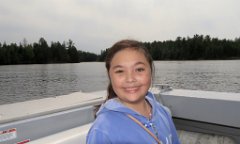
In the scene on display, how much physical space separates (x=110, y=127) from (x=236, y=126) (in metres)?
2.06

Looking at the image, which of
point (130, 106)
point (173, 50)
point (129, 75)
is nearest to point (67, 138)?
point (130, 106)

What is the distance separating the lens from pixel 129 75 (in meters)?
1.24

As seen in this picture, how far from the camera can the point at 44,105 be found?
2414 mm

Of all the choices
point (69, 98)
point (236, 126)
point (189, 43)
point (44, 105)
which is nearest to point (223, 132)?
point (236, 126)

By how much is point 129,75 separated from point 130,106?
161 mm

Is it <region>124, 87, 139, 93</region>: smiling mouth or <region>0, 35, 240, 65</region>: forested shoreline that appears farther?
<region>0, 35, 240, 65</region>: forested shoreline

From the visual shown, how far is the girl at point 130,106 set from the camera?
1.20 metres

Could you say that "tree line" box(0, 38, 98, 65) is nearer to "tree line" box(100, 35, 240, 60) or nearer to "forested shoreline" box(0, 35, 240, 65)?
"forested shoreline" box(0, 35, 240, 65)

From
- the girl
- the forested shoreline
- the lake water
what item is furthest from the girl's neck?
the forested shoreline

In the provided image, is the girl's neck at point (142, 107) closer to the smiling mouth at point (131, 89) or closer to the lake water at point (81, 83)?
the smiling mouth at point (131, 89)

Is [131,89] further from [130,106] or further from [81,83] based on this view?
[81,83]

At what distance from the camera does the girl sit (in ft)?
3.92

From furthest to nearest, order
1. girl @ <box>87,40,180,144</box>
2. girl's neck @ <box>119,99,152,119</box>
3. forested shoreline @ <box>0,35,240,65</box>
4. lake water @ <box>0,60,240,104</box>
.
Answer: forested shoreline @ <box>0,35,240,65</box> < lake water @ <box>0,60,240,104</box> < girl's neck @ <box>119,99,152,119</box> < girl @ <box>87,40,180,144</box>

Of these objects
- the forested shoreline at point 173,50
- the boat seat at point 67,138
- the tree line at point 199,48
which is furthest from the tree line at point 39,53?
the boat seat at point 67,138
